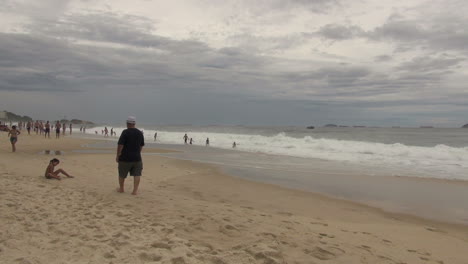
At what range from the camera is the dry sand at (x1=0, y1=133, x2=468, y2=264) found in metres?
4.37

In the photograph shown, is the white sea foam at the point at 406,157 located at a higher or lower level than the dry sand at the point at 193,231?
higher

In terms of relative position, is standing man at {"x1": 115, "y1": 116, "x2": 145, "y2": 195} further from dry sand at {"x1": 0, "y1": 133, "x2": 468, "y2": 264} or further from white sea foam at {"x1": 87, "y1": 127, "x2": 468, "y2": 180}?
white sea foam at {"x1": 87, "y1": 127, "x2": 468, "y2": 180}

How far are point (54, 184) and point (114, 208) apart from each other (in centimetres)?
338

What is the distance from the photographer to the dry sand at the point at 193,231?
437 centimetres

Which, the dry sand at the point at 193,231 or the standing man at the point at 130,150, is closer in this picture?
the dry sand at the point at 193,231

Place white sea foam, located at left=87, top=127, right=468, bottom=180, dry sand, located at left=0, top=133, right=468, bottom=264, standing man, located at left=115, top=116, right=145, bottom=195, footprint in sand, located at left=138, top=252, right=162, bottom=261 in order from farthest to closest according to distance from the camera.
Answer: white sea foam, located at left=87, top=127, right=468, bottom=180 → standing man, located at left=115, top=116, right=145, bottom=195 → dry sand, located at left=0, top=133, right=468, bottom=264 → footprint in sand, located at left=138, top=252, right=162, bottom=261

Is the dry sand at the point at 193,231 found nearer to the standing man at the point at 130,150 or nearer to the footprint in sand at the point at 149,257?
the footprint in sand at the point at 149,257

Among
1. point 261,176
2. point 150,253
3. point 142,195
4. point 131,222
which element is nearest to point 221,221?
point 131,222

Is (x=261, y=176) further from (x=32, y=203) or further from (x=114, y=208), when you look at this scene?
(x=32, y=203)

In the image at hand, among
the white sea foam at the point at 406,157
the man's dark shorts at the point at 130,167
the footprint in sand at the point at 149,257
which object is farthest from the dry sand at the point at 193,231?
the white sea foam at the point at 406,157

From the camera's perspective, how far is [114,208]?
21.6ft

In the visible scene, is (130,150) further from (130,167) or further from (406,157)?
(406,157)

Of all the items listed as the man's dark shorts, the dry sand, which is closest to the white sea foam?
the dry sand

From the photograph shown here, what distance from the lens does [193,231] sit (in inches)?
212
